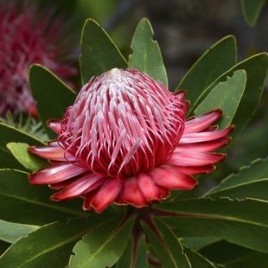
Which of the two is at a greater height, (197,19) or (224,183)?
(224,183)

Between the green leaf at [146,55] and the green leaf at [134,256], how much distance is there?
1.12 ft

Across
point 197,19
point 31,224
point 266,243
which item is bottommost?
point 197,19

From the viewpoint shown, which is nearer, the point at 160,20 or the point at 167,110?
the point at 167,110

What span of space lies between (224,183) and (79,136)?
15.3 inches

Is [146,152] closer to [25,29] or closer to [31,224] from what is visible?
[31,224]

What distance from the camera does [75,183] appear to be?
1.51 m

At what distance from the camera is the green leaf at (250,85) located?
169cm

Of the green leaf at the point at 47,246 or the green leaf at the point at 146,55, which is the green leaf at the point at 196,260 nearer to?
the green leaf at the point at 47,246

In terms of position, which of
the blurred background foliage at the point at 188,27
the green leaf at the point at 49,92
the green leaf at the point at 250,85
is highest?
the green leaf at the point at 49,92

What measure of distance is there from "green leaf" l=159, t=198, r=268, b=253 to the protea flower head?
766mm

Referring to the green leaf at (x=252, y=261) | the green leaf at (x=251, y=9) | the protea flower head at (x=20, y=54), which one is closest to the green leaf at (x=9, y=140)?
the green leaf at (x=252, y=261)

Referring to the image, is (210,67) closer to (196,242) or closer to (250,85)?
(250,85)

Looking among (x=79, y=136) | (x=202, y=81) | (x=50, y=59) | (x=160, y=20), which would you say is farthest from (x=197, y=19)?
(x=79, y=136)

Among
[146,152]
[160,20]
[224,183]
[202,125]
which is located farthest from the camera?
[160,20]
